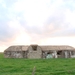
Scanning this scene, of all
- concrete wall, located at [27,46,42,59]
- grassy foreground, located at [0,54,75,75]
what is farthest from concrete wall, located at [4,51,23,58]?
grassy foreground, located at [0,54,75,75]

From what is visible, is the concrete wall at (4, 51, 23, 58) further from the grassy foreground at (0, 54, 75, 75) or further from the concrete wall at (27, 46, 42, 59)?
the grassy foreground at (0, 54, 75, 75)

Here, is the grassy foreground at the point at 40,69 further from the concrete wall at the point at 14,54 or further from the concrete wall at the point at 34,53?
the concrete wall at the point at 14,54

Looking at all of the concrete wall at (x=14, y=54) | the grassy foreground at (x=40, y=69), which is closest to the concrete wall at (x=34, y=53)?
the concrete wall at (x=14, y=54)

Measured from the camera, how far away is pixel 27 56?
55812 mm

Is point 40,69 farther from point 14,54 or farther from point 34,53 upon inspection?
point 14,54

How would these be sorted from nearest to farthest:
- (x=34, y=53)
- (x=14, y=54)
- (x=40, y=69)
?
(x=40, y=69)
(x=34, y=53)
(x=14, y=54)

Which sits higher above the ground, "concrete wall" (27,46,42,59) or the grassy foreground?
"concrete wall" (27,46,42,59)

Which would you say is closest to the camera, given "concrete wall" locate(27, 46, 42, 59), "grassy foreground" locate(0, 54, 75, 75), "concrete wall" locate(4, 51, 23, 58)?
"grassy foreground" locate(0, 54, 75, 75)

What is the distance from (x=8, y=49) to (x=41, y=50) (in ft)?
26.2

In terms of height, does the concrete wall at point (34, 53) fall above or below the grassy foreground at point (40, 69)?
above

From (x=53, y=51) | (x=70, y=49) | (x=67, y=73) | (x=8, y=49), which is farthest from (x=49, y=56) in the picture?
(x=67, y=73)

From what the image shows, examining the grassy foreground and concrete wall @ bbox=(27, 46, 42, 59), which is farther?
concrete wall @ bbox=(27, 46, 42, 59)

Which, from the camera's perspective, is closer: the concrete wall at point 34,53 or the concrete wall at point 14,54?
the concrete wall at point 34,53

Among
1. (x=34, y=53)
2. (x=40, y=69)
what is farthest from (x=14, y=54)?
(x=40, y=69)
